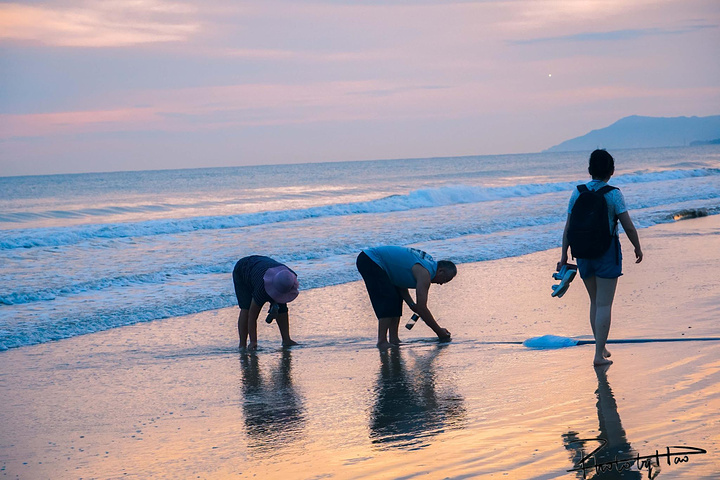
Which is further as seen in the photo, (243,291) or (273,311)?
(243,291)

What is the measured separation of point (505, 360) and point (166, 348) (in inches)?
130

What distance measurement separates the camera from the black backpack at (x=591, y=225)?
4941mm

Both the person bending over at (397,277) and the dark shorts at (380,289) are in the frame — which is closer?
the person bending over at (397,277)

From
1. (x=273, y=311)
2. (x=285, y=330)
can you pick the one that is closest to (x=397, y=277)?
(x=273, y=311)

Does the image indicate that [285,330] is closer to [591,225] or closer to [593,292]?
[593,292]

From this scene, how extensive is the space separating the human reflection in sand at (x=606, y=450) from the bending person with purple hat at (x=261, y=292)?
3.09 m

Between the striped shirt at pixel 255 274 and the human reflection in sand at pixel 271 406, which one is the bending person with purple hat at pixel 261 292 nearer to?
the striped shirt at pixel 255 274

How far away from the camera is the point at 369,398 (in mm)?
4910

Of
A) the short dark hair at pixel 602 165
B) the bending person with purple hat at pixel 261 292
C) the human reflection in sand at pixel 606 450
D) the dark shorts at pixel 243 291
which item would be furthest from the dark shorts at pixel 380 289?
the human reflection in sand at pixel 606 450

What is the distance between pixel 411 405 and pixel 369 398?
361 millimetres

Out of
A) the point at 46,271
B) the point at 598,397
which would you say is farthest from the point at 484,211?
the point at 598,397

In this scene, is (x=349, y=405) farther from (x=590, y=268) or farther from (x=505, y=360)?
(x=590, y=268)

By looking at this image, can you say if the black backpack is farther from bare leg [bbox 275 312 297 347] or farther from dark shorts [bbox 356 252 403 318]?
bare leg [bbox 275 312 297 347]

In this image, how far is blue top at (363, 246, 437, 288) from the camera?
20.6 ft
